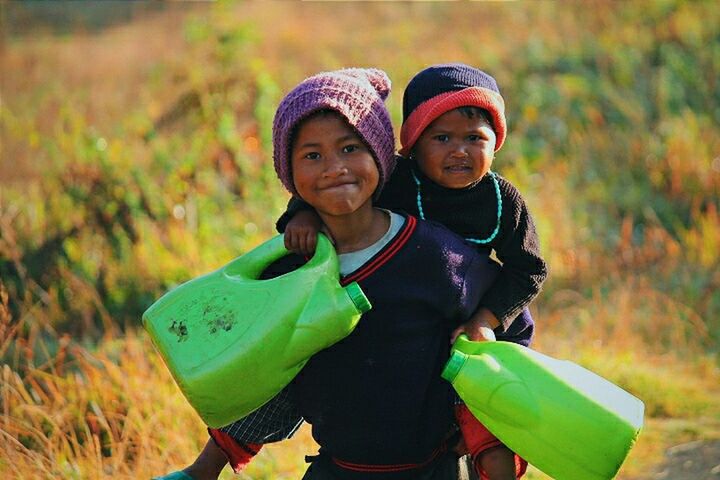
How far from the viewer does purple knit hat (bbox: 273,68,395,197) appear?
234 centimetres

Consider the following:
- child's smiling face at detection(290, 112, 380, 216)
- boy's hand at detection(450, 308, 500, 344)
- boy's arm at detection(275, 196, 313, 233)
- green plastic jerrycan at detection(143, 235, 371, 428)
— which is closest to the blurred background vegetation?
green plastic jerrycan at detection(143, 235, 371, 428)

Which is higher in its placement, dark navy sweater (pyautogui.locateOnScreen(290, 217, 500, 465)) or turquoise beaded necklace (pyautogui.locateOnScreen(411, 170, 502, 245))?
turquoise beaded necklace (pyautogui.locateOnScreen(411, 170, 502, 245))

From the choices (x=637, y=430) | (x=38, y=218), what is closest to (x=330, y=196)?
(x=637, y=430)

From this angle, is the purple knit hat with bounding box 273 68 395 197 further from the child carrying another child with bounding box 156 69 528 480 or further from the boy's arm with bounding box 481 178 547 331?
the boy's arm with bounding box 481 178 547 331

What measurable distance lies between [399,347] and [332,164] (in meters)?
0.47

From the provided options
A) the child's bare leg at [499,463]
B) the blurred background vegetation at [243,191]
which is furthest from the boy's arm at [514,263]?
the blurred background vegetation at [243,191]

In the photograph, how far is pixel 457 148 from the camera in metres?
2.45

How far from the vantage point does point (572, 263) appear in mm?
5418

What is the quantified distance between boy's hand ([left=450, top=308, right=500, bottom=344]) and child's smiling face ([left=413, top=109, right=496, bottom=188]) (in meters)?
0.32

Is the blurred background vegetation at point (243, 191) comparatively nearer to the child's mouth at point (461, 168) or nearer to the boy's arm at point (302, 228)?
the boy's arm at point (302, 228)

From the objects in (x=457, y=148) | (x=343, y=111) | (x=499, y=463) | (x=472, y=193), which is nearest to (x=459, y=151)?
(x=457, y=148)

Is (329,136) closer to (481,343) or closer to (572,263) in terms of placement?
(481,343)

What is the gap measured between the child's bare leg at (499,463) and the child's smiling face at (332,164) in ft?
2.26

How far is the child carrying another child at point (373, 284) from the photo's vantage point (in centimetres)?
237
